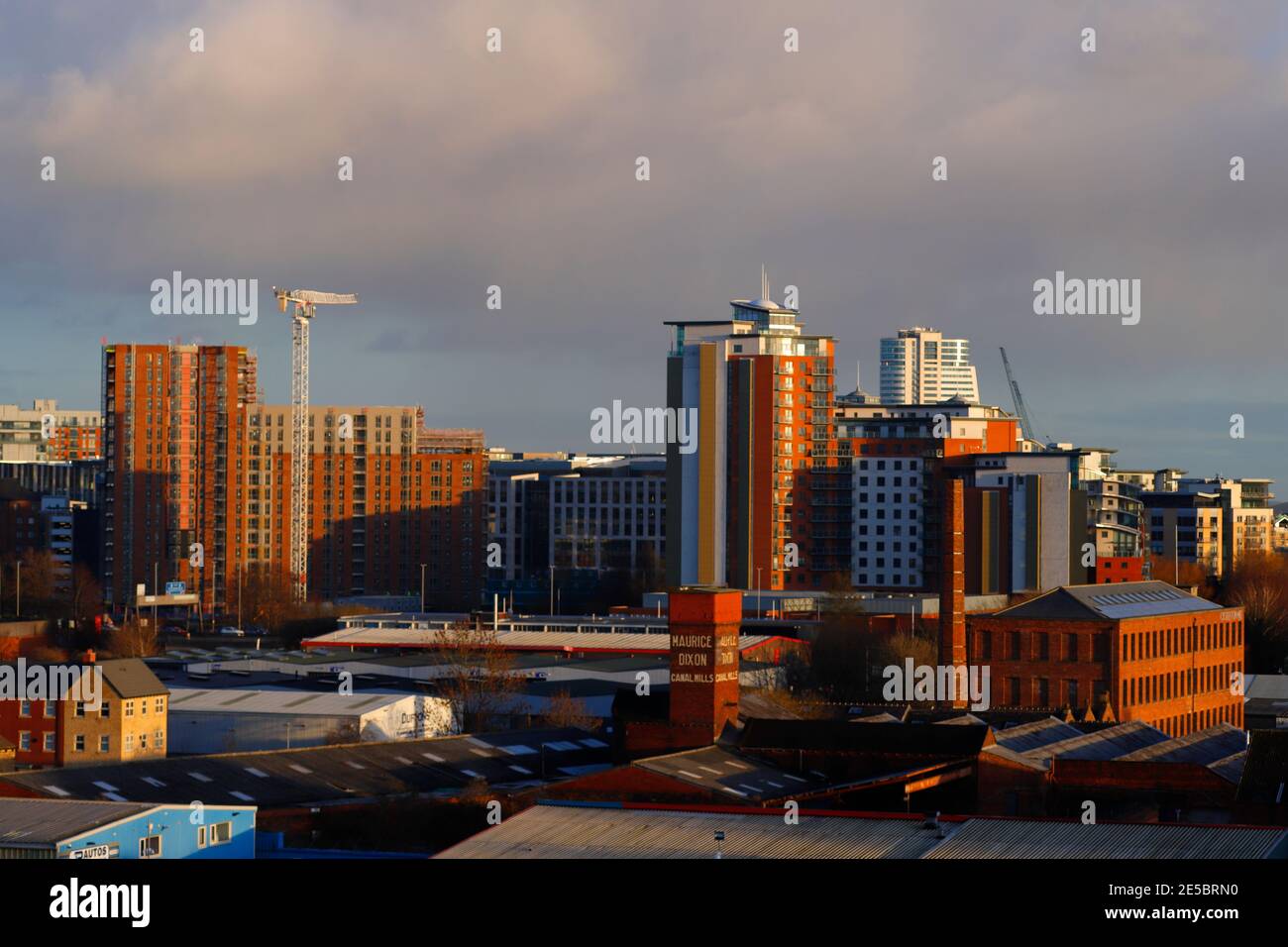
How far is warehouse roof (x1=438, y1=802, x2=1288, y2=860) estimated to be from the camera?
34531 millimetres

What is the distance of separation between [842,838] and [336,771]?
2149 centimetres

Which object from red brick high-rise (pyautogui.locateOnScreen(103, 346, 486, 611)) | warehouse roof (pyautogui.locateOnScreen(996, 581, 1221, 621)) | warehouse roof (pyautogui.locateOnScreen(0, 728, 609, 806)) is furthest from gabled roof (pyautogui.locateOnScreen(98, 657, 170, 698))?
red brick high-rise (pyautogui.locateOnScreen(103, 346, 486, 611))

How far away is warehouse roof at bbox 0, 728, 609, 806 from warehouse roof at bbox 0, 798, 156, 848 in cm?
684

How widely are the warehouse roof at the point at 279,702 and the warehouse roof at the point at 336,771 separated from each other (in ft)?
23.7

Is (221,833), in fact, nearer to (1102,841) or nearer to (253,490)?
(1102,841)

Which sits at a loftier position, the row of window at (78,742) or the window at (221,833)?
the window at (221,833)

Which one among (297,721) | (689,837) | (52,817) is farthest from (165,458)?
(689,837)

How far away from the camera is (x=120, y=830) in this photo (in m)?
36.6

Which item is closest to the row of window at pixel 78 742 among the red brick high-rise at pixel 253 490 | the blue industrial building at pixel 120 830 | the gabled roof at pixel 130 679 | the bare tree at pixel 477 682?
the gabled roof at pixel 130 679

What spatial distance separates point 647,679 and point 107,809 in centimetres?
4392

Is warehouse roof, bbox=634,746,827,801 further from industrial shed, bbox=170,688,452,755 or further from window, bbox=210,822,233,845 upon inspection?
industrial shed, bbox=170,688,452,755

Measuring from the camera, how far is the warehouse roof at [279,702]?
67875 millimetres

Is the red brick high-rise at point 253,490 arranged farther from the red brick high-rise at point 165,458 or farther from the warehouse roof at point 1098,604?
the warehouse roof at point 1098,604
